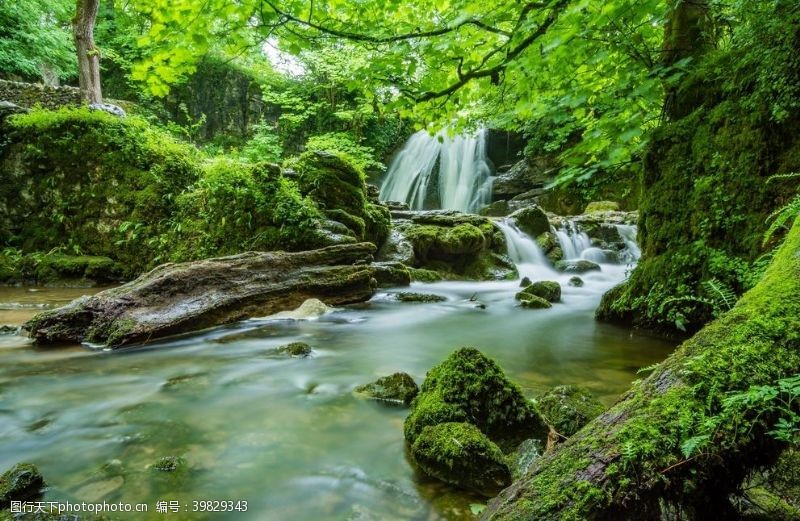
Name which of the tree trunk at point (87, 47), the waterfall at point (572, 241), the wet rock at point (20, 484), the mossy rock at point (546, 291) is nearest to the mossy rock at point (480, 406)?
the wet rock at point (20, 484)

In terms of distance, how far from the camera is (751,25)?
4.11 meters

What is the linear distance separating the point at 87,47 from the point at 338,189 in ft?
35.0

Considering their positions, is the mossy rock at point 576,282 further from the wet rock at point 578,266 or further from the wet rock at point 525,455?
the wet rock at point 525,455

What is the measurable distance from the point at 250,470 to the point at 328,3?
3.68m

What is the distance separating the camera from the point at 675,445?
1149 mm

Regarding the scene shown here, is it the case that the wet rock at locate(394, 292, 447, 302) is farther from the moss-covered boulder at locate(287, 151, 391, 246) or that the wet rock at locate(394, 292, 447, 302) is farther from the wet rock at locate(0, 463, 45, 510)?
the wet rock at locate(0, 463, 45, 510)

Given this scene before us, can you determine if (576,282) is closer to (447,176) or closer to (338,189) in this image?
(338,189)

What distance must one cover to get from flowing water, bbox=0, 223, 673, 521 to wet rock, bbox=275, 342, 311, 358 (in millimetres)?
128

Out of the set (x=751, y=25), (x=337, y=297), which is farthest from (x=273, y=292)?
(x=751, y=25)

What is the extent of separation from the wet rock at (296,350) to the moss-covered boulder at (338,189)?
186 inches

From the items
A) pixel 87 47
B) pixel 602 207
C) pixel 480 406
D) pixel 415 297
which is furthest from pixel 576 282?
pixel 87 47

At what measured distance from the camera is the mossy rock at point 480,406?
255 centimetres

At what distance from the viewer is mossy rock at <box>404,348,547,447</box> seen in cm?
255

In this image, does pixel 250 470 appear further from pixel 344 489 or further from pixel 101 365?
pixel 101 365
